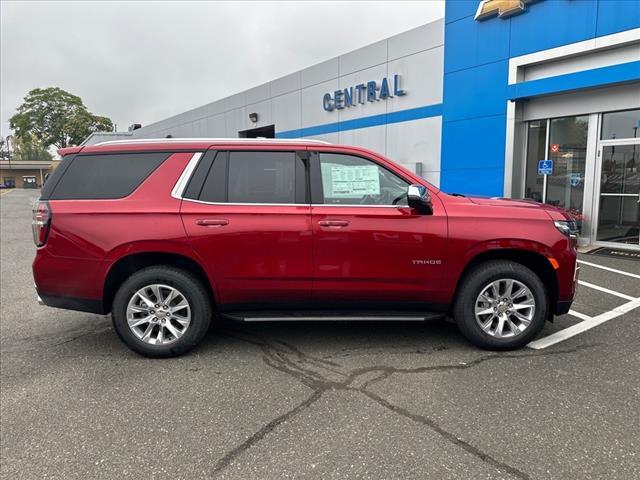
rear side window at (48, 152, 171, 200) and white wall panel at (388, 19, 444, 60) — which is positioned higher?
white wall panel at (388, 19, 444, 60)

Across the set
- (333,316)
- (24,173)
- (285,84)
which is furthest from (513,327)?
(24,173)

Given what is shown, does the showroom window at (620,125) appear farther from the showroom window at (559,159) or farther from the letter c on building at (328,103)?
the letter c on building at (328,103)

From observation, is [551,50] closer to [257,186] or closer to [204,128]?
[257,186]

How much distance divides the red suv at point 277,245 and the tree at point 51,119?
79158 mm

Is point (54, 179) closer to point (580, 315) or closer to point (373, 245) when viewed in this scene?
point (373, 245)

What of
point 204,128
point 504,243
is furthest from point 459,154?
point 204,128

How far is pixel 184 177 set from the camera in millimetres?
4188

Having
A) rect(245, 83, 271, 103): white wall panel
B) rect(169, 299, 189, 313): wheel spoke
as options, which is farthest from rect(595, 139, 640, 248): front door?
rect(245, 83, 271, 103): white wall panel

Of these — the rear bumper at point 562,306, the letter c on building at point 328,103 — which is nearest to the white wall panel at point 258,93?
the letter c on building at point 328,103

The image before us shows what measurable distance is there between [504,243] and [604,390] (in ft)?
4.36

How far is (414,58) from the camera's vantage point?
1316 cm

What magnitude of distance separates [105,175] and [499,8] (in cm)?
985

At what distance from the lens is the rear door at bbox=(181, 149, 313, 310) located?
4055 millimetres

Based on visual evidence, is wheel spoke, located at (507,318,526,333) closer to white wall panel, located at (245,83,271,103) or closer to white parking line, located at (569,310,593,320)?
white parking line, located at (569,310,593,320)
